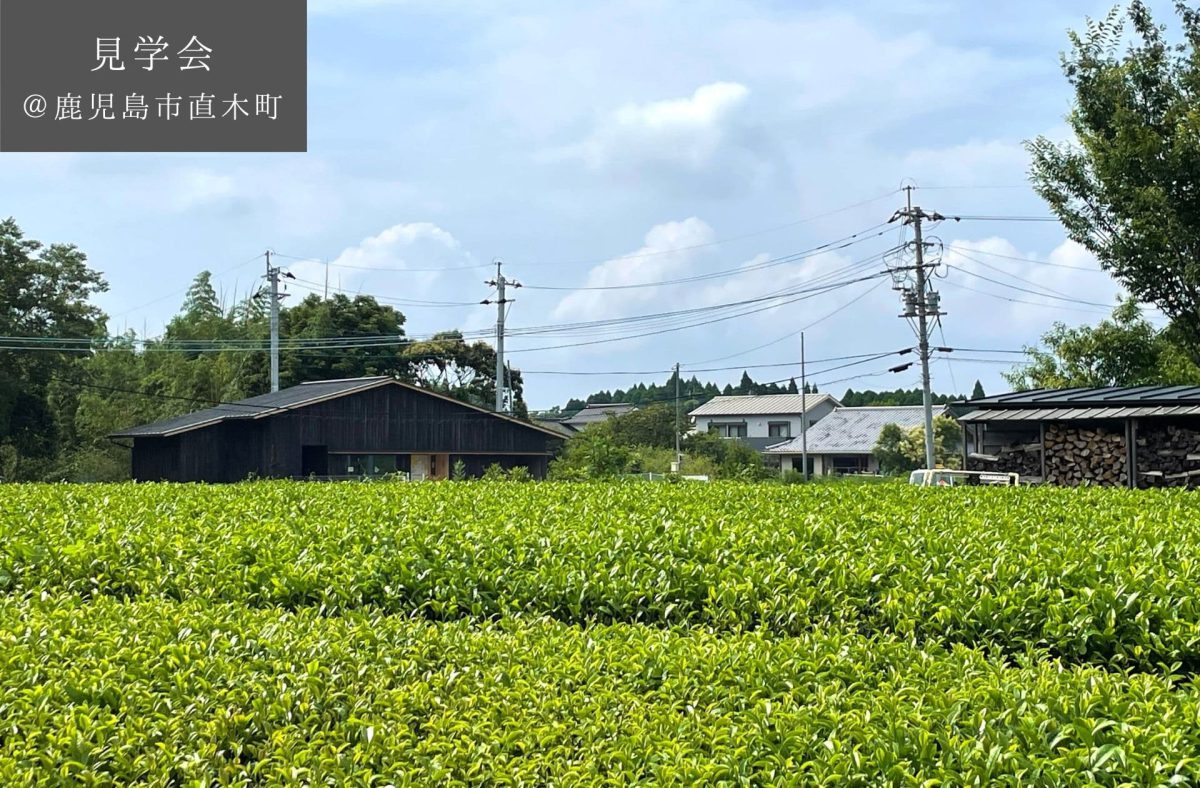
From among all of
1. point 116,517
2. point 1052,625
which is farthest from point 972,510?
point 116,517

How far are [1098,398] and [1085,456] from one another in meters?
0.89

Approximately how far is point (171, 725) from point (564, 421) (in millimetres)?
69486

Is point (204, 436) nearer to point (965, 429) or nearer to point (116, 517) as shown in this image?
point (965, 429)

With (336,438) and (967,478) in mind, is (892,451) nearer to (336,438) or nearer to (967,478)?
(336,438)

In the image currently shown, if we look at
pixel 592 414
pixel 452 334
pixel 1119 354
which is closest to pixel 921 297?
pixel 1119 354

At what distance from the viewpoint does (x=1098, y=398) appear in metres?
15.8

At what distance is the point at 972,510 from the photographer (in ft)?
24.6

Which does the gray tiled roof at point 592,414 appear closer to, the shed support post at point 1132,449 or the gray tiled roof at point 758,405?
the gray tiled roof at point 758,405

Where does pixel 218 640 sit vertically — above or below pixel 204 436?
below

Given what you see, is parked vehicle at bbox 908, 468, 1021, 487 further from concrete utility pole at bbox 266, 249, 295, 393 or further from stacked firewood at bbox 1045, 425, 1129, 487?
concrete utility pole at bbox 266, 249, 295, 393

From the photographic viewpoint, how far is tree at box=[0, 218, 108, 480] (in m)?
34.1

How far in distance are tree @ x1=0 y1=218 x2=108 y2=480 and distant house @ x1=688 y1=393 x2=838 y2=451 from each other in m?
33.0

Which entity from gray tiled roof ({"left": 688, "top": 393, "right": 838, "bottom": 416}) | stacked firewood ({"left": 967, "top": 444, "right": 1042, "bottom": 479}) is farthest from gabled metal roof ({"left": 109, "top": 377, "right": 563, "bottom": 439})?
gray tiled roof ({"left": 688, "top": 393, "right": 838, "bottom": 416})

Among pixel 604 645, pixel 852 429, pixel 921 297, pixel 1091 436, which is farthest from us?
pixel 852 429
